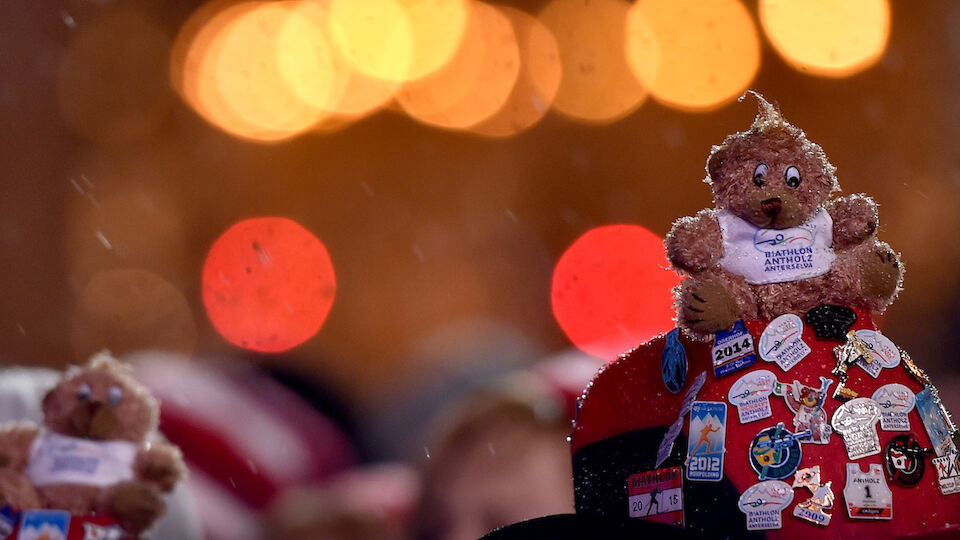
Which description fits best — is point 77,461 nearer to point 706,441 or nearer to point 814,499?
point 706,441

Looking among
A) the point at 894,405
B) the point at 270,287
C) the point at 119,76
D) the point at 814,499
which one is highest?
the point at 894,405

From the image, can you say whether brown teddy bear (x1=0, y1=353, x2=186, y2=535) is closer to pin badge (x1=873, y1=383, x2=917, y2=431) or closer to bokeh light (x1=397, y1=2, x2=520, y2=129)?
pin badge (x1=873, y1=383, x2=917, y2=431)

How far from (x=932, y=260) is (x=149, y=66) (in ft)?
17.2

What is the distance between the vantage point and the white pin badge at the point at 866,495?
1307 mm

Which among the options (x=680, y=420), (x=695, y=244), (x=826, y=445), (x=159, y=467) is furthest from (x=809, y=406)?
(x=159, y=467)

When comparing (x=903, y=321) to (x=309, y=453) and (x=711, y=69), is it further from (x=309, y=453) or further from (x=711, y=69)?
(x=309, y=453)

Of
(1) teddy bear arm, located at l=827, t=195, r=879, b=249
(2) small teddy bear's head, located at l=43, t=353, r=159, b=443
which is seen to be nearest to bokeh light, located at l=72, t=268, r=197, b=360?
(2) small teddy bear's head, located at l=43, t=353, r=159, b=443

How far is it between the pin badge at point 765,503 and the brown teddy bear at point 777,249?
0.24 m

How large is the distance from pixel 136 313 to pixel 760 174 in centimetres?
633

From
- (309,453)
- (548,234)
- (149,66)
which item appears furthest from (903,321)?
(149,66)

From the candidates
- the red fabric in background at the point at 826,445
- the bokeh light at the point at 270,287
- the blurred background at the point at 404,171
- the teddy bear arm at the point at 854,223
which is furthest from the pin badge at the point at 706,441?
the bokeh light at the point at 270,287

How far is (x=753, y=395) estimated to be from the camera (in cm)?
139

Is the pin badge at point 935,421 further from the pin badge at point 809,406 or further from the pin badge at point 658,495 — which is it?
the pin badge at point 658,495

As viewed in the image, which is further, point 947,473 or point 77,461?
point 77,461
